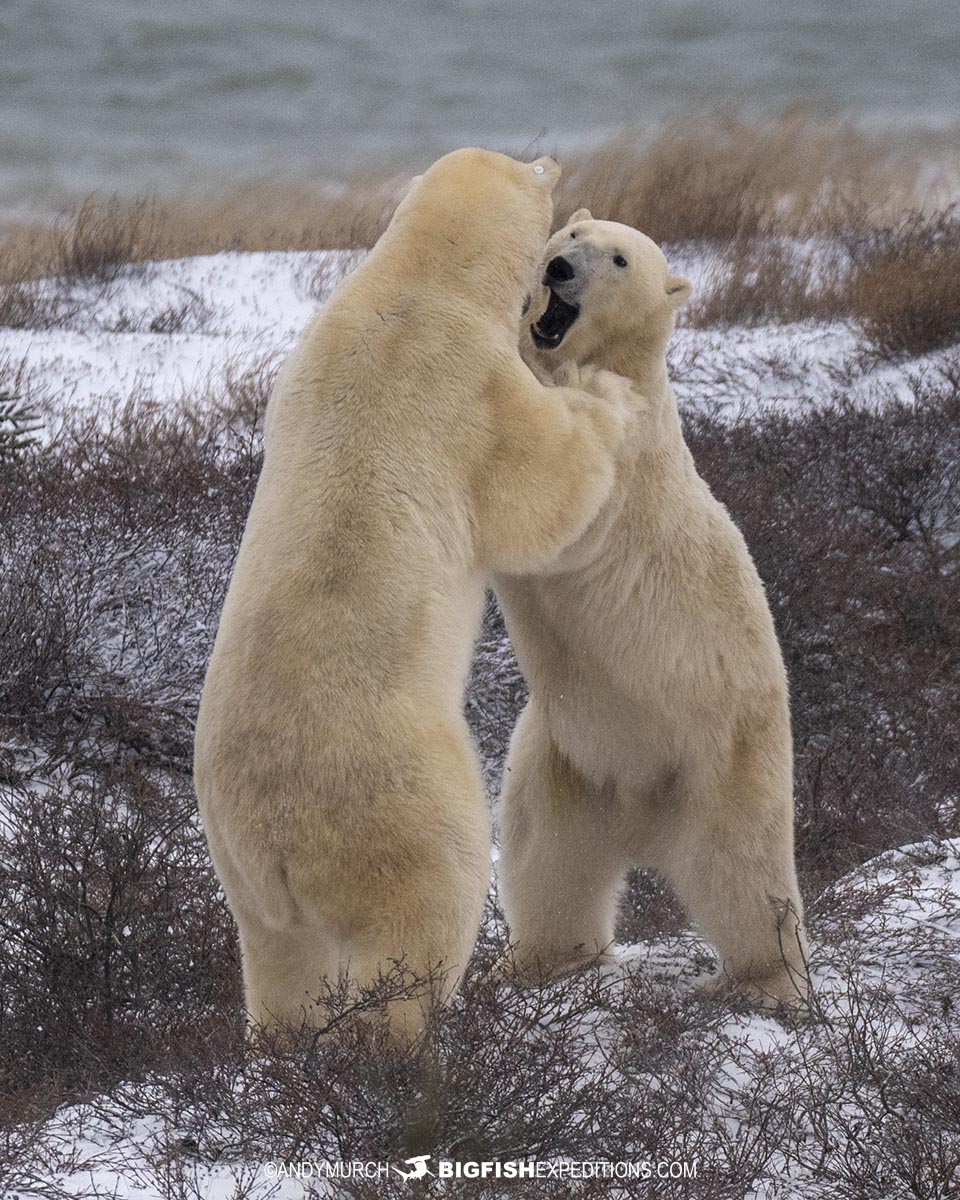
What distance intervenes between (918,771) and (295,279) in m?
7.37

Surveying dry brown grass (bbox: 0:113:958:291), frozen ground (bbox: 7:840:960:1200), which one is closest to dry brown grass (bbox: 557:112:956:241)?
dry brown grass (bbox: 0:113:958:291)

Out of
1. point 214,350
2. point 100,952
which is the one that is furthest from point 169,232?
point 100,952

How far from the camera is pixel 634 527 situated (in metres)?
2.72

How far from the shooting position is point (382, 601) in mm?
2160

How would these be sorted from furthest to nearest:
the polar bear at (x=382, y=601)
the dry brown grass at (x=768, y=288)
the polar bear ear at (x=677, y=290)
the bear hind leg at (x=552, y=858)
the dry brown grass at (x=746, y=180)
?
the dry brown grass at (x=746, y=180) → the dry brown grass at (x=768, y=288) → the bear hind leg at (x=552, y=858) → the polar bear ear at (x=677, y=290) → the polar bear at (x=382, y=601)

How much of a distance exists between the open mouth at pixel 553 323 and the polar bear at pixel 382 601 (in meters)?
0.21

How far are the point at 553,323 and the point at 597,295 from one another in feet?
0.35

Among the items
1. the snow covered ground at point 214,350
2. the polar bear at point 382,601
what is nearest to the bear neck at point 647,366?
the polar bear at point 382,601

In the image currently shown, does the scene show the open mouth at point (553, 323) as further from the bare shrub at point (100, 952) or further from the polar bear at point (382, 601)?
the bare shrub at point (100, 952)

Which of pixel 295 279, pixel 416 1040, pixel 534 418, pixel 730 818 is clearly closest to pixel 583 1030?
pixel 730 818

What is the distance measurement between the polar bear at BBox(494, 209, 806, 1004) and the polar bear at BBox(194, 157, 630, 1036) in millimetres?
285

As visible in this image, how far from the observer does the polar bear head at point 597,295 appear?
2.68 metres

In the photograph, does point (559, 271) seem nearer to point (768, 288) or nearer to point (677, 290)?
point (677, 290)

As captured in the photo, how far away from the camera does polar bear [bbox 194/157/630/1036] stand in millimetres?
2100
